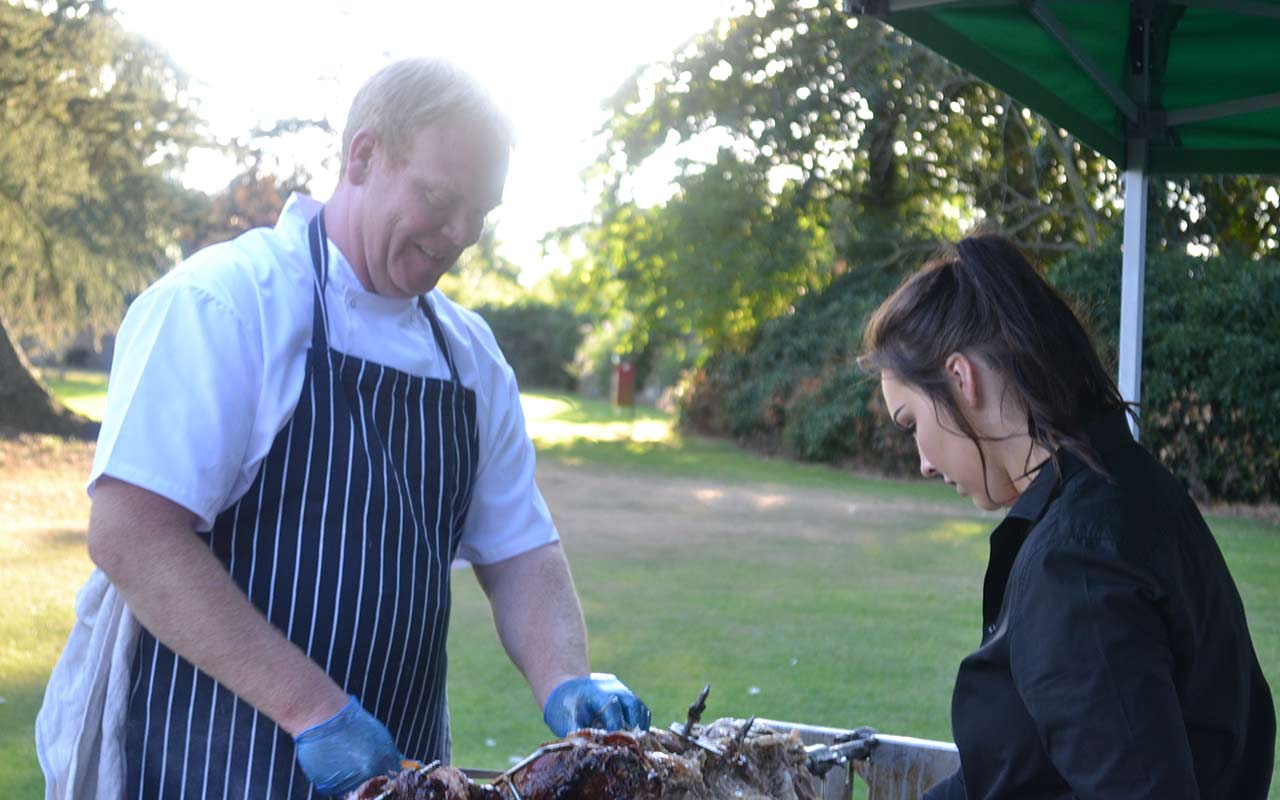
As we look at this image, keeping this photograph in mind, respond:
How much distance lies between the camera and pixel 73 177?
1955cm

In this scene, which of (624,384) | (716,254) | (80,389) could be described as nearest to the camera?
(716,254)

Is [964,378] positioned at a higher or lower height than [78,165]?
lower

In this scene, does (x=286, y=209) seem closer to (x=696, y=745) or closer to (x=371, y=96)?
(x=371, y=96)

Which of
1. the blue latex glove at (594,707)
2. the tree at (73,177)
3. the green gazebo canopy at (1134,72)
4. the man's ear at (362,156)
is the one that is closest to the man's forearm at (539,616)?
the blue latex glove at (594,707)

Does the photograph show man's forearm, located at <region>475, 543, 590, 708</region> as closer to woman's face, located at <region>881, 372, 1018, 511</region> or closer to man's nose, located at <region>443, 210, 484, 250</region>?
man's nose, located at <region>443, 210, 484, 250</region>

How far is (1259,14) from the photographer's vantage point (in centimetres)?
377

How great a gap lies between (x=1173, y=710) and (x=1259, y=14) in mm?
2894

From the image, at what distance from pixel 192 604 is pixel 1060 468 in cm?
134

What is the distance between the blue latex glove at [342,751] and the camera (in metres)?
2.08

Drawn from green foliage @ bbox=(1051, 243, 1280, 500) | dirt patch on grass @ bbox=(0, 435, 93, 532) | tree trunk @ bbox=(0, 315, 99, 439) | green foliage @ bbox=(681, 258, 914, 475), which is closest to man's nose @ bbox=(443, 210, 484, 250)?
dirt patch on grass @ bbox=(0, 435, 93, 532)

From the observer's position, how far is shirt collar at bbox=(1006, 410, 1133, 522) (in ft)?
5.73

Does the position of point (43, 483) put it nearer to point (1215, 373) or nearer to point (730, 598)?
point (730, 598)

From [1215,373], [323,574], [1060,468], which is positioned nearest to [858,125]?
[1215,373]

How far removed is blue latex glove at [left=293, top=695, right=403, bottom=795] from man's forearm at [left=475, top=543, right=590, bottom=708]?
1.69ft
